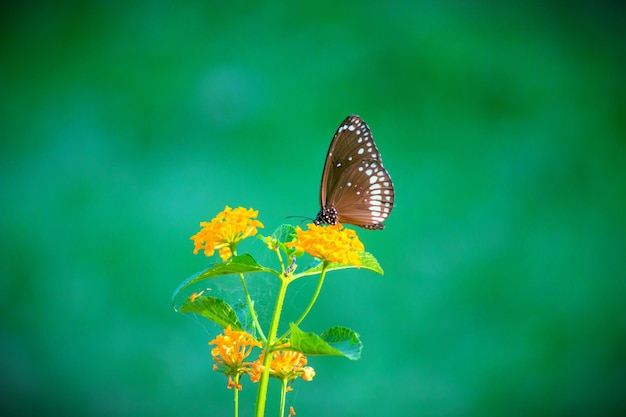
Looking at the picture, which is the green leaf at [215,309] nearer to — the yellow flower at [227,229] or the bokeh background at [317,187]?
the yellow flower at [227,229]

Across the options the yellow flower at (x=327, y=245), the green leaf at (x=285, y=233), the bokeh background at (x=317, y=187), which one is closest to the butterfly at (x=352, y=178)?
the green leaf at (x=285, y=233)

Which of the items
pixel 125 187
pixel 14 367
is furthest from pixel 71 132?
pixel 14 367

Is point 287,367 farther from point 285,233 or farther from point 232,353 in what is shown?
point 285,233

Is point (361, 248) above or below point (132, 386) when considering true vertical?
below

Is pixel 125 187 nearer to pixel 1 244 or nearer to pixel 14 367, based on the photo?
Result: pixel 1 244

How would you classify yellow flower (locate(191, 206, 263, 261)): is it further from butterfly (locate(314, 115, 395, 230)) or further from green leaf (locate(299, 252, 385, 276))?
butterfly (locate(314, 115, 395, 230))

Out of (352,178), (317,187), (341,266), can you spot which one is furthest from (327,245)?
(317,187)

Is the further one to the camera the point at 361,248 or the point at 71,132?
the point at 71,132

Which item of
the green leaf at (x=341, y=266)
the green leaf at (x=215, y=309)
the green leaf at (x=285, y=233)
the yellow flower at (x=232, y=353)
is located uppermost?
the green leaf at (x=285, y=233)
